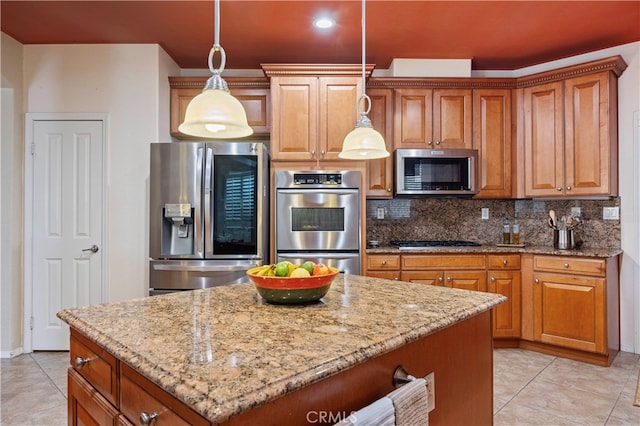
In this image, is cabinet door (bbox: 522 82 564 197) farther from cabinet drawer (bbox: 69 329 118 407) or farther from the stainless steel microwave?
cabinet drawer (bbox: 69 329 118 407)

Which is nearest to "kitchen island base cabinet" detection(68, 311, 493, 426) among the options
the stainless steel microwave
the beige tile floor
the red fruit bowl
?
the red fruit bowl

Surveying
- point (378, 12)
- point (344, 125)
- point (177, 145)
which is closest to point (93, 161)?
point (177, 145)

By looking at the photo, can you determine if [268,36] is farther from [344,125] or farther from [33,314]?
[33,314]

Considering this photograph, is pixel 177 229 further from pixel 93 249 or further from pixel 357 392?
pixel 357 392

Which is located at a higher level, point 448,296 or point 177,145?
point 177,145

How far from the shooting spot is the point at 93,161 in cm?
330

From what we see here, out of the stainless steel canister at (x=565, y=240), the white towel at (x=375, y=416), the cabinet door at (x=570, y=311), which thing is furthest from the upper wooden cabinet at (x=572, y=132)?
the white towel at (x=375, y=416)

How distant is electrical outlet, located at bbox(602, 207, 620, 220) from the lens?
3309 millimetres

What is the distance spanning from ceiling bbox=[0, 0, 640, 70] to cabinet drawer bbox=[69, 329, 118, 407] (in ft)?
7.71

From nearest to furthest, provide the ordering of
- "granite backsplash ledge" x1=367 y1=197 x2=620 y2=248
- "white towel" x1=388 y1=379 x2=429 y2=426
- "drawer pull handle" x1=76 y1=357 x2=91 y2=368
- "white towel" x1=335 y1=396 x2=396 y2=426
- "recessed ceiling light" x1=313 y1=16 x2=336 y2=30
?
"white towel" x1=335 y1=396 x2=396 y2=426
"white towel" x1=388 y1=379 x2=429 y2=426
"drawer pull handle" x1=76 y1=357 x2=91 y2=368
"recessed ceiling light" x1=313 y1=16 x2=336 y2=30
"granite backsplash ledge" x1=367 y1=197 x2=620 y2=248

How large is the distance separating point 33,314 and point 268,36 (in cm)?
310

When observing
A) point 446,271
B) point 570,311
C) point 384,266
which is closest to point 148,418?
point 384,266

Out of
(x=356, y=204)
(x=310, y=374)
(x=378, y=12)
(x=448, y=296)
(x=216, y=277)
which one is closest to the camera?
(x=310, y=374)

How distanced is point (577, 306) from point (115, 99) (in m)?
4.18
